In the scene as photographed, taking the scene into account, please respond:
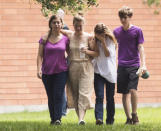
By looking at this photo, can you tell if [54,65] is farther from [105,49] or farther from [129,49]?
[129,49]

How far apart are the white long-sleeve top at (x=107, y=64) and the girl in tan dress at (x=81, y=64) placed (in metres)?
0.12

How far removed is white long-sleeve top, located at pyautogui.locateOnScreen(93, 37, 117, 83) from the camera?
36.2 feet

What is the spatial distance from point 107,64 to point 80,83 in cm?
49

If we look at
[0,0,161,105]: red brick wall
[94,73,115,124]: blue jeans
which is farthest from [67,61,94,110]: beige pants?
[0,0,161,105]: red brick wall

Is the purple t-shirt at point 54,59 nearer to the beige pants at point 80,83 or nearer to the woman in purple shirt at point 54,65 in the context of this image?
the woman in purple shirt at point 54,65

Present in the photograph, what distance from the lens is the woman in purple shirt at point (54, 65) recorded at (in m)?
10.9

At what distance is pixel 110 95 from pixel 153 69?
23.0ft

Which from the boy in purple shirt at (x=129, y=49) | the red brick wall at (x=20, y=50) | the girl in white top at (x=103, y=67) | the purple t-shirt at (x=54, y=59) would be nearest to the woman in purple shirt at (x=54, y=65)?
the purple t-shirt at (x=54, y=59)

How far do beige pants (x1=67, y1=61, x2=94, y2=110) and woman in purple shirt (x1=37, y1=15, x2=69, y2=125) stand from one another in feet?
0.50

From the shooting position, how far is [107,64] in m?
11.1

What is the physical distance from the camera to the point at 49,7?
11398mm

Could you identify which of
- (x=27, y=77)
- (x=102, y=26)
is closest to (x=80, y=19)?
(x=102, y=26)

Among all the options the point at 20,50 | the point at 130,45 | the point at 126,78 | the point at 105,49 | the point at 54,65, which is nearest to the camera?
the point at 54,65

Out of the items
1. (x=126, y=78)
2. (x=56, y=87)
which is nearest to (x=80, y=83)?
(x=56, y=87)
